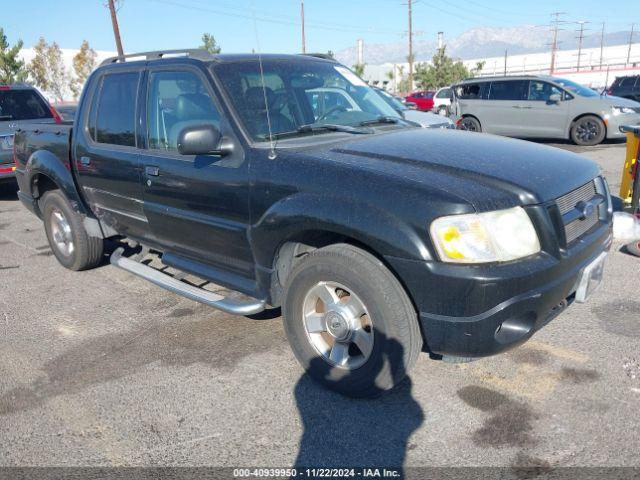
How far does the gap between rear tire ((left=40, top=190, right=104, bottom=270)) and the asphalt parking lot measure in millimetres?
1023

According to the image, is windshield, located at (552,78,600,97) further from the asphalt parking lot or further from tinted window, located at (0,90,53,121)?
tinted window, located at (0,90,53,121)

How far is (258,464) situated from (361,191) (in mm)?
1413

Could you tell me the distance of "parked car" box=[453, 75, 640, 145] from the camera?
12.6 meters

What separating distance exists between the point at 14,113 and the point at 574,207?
9.73 metres

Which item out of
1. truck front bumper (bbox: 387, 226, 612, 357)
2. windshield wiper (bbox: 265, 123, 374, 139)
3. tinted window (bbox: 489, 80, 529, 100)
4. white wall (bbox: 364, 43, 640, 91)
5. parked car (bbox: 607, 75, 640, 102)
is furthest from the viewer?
white wall (bbox: 364, 43, 640, 91)

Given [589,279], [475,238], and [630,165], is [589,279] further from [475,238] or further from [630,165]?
[630,165]

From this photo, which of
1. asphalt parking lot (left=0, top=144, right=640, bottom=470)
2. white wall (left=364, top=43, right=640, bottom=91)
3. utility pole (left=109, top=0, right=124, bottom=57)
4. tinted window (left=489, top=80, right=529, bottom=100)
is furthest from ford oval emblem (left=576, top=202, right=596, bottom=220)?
white wall (left=364, top=43, right=640, bottom=91)

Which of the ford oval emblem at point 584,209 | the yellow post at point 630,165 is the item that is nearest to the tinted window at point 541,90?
the yellow post at point 630,165

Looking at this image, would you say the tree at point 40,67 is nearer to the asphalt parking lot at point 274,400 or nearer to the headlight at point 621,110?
the headlight at point 621,110

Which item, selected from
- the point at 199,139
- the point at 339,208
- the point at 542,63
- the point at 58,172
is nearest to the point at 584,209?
the point at 339,208

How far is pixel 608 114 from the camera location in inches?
494

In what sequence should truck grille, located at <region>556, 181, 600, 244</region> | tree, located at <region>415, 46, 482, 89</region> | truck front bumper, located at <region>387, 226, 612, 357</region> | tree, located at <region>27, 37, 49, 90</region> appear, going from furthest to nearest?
tree, located at <region>415, 46, 482, 89</region> → tree, located at <region>27, 37, 49, 90</region> → truck grille, located at <region>556, 181, 600, 244</region> → truck front bumper, located at <region>387, 226, 612, 357</region>

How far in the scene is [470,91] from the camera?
1463cm


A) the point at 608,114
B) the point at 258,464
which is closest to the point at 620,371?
the point at 258,464
